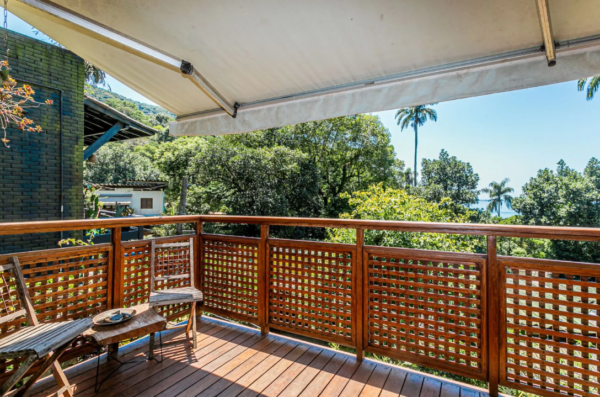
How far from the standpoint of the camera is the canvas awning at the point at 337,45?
149 centimetres

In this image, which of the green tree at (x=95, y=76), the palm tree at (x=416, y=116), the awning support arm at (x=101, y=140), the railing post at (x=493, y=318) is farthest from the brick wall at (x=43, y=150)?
the palm tree at (x=416, y=116)

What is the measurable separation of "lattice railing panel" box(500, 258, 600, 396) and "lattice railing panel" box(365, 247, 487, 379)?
0.17 metres

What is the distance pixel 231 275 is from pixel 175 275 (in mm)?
539

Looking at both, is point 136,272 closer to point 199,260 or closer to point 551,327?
point 199,260

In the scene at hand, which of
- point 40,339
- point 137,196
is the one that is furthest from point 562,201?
point 137,196

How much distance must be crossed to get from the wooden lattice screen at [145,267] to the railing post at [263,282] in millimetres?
806

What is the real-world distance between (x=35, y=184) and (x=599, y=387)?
7604mm

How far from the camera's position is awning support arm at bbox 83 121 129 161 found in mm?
6381

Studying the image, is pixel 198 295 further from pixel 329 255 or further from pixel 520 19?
pixel 520 19

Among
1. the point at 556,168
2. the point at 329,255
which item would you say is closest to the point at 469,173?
the point at 556,168

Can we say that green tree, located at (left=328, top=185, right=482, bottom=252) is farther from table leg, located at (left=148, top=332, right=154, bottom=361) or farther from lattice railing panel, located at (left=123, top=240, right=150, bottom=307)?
table leg, located at (left=148, top=332, right=154, bottom=361)

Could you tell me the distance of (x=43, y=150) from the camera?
550 centimetres

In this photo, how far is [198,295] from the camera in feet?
8.56

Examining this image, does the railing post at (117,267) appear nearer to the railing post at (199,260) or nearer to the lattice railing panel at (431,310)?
the railing post at (199,260)
